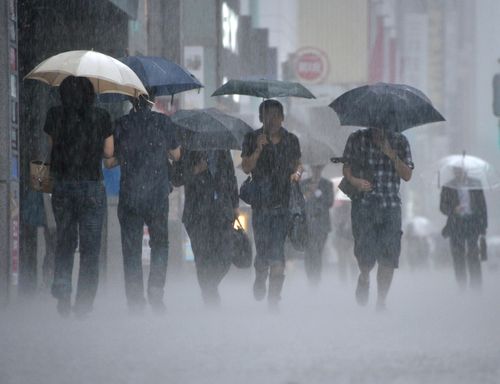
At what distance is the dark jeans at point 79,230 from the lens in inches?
354

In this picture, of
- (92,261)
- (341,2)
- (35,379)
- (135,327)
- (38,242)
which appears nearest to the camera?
(35,379)

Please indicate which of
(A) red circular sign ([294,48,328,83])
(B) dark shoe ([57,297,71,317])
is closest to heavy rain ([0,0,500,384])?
(B) dark shoe ([57,297,71,317])

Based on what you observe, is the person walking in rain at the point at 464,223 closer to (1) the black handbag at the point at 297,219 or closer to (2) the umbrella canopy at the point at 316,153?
(2) the umbrella canopy at the point at 316,153

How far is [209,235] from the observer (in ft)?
34.5

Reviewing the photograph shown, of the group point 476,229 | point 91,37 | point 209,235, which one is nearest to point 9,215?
point 209,235

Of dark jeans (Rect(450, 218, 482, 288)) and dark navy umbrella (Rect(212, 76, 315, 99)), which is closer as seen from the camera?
dark navy umbrella (Rect(212, 76, 315, 99))

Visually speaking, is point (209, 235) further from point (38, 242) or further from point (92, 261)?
point (38, 242)

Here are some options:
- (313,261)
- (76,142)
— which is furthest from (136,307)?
(313,261)

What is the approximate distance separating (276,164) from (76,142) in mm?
1737

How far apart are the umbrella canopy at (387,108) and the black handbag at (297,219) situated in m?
0.71

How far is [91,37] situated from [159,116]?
5685mm

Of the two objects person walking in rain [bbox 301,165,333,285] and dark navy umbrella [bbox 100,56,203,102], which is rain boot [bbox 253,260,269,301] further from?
person walking in rain [bbox 301,165,333,285]

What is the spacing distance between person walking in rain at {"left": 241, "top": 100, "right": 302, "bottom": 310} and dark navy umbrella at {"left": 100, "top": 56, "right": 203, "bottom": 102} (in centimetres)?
68

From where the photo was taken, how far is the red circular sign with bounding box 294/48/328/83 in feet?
196
